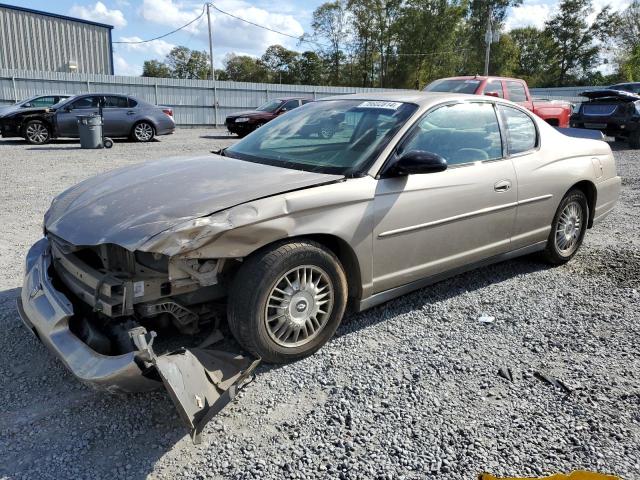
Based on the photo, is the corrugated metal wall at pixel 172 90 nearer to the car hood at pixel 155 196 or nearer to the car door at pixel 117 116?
the car door at pixel 117 116

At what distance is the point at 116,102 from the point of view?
51.4ft

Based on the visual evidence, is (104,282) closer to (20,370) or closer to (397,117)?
(20,370)

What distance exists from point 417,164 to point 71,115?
14.2m

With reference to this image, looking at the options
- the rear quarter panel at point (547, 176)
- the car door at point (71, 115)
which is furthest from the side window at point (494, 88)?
the car door at point (71, 115)

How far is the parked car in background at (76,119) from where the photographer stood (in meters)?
15.0

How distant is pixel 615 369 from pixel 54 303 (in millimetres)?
3224

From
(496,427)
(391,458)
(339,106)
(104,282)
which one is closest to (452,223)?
(339,106)

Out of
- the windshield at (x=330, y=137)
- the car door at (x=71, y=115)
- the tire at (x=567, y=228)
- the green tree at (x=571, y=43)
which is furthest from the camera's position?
the green tree at (x=571, y=43)

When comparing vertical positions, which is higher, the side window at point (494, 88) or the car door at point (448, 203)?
the side window at point (494, 88)

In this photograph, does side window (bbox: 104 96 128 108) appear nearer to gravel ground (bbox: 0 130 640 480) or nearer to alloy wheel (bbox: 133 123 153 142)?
alloy wheel (bbox: 133 123 153 142)

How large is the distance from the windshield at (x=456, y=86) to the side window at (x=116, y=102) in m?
8.95

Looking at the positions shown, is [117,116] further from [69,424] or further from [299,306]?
[69,424]

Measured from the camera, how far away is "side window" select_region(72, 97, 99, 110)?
49.8 feet

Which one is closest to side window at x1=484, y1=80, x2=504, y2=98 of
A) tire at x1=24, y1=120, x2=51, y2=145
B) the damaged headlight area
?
the damaged headlight area
